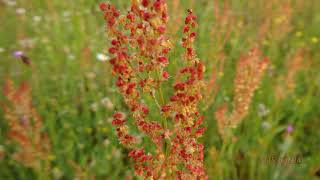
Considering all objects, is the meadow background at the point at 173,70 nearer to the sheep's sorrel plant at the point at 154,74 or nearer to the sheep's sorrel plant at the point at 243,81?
the sheep's sorrel plant at the point at 243,81

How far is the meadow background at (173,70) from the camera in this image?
8.26ft

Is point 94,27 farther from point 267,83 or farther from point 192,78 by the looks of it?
point 192,78

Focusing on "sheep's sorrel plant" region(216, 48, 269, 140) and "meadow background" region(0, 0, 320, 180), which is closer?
"sheep's sorrel plant" region(216, 48, 269, 140)

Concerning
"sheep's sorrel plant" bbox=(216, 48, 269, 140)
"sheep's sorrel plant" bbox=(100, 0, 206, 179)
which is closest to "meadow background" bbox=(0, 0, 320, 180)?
"sheep's sorrel plant" bbox=(216, 48, 269, 140)

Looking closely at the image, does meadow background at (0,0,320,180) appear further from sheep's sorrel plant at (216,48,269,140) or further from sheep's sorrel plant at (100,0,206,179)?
sheep's sorrel plant at (100,0,206,179)

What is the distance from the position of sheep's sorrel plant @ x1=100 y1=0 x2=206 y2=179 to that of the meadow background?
84 centimetres

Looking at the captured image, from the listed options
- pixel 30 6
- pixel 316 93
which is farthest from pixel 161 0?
pixel 30 6

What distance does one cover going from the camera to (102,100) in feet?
9.32

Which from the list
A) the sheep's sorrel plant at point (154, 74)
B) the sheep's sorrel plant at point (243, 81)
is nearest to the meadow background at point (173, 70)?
the sheep's sorrel plant at point (243, 81)

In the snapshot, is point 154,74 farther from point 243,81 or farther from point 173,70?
point 173,70

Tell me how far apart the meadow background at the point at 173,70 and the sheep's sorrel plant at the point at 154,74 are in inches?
32.9

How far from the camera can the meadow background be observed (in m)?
2.52

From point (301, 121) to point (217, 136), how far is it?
2.12ft

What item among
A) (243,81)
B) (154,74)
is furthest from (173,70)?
(154,74)
